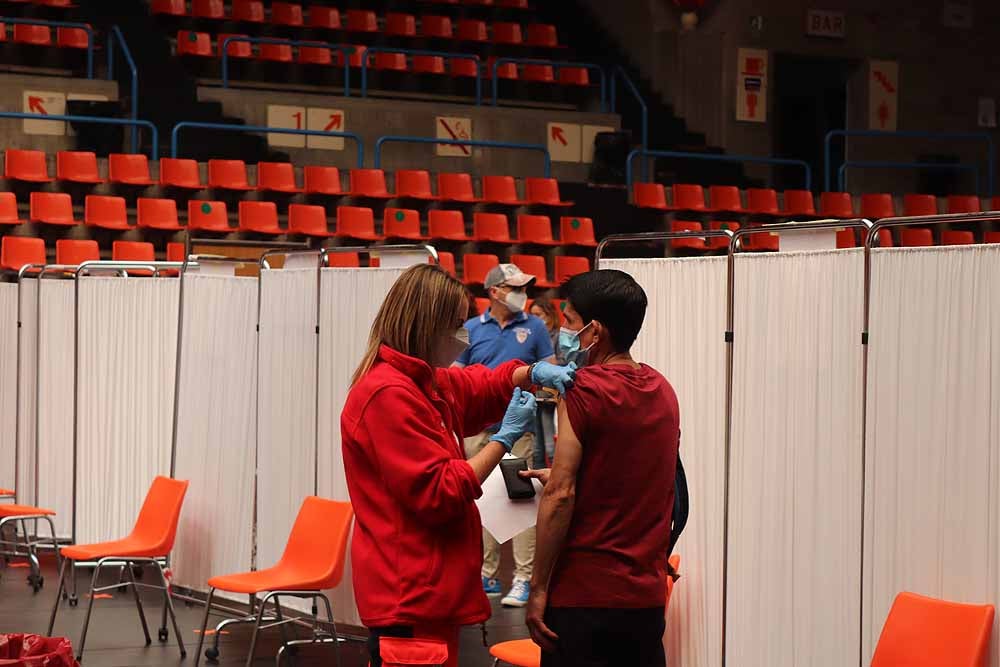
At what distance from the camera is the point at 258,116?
1435 centimetres

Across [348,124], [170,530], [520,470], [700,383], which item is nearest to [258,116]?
[348,124]

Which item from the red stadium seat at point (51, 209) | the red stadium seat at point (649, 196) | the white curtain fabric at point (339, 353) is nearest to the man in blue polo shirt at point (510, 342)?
the white curtain fabric at point (339, 353)

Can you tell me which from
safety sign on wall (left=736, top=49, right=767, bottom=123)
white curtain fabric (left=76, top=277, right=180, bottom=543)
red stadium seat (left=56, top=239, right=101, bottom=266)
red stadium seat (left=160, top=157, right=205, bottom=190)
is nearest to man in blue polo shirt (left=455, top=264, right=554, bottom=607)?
white curtain fabric (left=76, top=277, right=180, bottom=543)

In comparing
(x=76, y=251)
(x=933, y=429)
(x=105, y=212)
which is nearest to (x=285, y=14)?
(x=105, y=212)

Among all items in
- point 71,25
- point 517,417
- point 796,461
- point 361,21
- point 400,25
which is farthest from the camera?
point 400,25

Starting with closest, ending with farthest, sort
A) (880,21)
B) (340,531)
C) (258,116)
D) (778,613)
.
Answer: (778,613)
(340,531)
(258,116)
(880,21)

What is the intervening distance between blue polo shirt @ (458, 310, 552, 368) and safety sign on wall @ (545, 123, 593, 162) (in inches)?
341

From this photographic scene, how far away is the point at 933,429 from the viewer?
3.48m

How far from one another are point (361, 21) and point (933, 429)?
1404 cm

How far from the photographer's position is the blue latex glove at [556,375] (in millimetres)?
2857

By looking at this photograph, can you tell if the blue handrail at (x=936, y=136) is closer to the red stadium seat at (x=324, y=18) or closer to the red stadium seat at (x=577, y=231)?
the red stadium seat at (x=577, y=231)

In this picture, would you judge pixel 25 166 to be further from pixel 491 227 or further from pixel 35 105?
pixel 491 227

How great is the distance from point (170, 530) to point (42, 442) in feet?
7.48

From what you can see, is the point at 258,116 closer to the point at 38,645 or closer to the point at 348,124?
the point at 348,124
